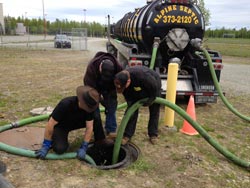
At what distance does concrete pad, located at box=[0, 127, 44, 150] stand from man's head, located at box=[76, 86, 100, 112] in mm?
1144

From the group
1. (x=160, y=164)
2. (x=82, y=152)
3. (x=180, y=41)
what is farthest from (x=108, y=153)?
(x=180, y=41)

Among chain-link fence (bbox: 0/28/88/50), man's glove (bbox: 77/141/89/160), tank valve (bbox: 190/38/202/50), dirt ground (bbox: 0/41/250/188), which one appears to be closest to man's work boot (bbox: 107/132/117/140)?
dirt ground (bbox: 0/41/250/188)

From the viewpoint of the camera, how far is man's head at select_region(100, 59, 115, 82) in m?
4.10

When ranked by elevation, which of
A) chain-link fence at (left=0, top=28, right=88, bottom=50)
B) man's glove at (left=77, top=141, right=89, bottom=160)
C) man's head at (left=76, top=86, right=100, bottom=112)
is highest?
chain-link fence at (left=0, top=28, right=88, bottom=50)

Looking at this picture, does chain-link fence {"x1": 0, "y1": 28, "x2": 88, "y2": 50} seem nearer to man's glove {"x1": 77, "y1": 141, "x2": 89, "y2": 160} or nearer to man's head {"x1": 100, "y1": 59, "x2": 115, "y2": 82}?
man's head {"x1": 100, "y1": 59, "x2": 115, "y2": 82}

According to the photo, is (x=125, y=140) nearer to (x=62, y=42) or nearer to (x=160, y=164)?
(x=160, y=164)

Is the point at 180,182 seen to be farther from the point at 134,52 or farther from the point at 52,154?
the point at 134,52

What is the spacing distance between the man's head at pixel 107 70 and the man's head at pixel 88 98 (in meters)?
0.49

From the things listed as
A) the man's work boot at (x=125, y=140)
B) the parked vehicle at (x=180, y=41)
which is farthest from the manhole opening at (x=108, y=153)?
the parked vehicle at (x=180, y=41)

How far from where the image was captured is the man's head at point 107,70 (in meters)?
4.10

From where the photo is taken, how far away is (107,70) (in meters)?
4.11

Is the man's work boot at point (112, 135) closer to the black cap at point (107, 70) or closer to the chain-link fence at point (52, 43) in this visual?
the black cap at point (107, 70)

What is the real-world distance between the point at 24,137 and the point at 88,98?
5.16ft

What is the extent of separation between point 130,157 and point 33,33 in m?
65.5
